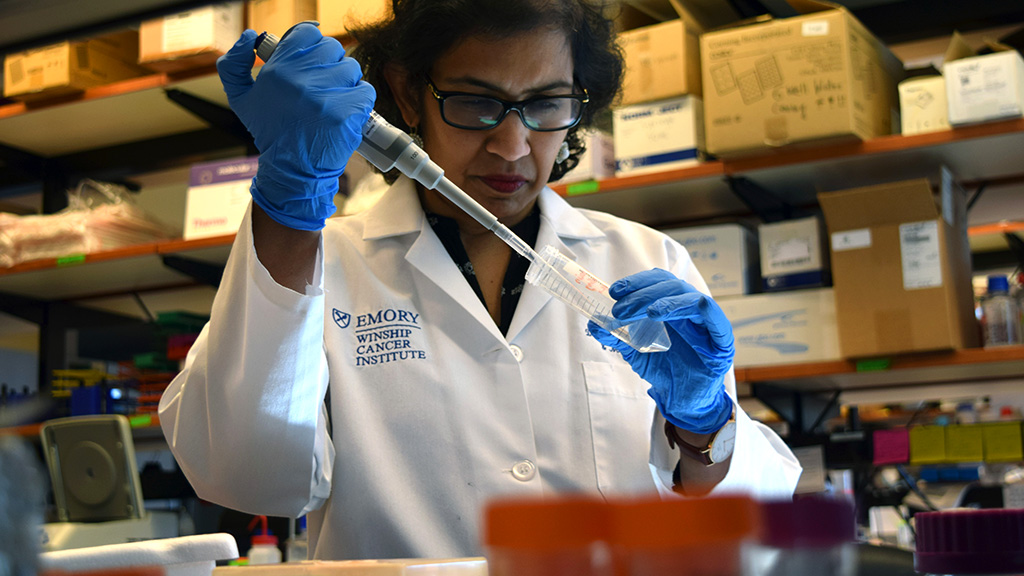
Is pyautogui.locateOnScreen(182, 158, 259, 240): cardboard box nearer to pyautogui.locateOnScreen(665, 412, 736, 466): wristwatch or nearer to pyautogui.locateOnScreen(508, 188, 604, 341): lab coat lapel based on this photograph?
pyautogui.locateOnScreen(508, 188, 604, 341): lab coat lapel

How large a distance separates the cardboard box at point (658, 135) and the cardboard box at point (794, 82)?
0.09m

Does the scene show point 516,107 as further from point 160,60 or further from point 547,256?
point 160,60

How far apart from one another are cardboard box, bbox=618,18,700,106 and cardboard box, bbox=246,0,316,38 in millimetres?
1036

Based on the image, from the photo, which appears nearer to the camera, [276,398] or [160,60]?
[276,398]

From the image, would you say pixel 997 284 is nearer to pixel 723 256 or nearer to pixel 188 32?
pixel 723 256

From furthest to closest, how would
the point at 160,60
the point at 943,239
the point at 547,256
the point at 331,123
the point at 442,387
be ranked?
the point at 160,60 → the point at 943,239 → the point at 442,387 → the point at 547,256 → the point at 331,123

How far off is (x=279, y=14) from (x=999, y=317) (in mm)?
2276

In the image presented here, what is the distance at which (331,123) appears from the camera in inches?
38.9

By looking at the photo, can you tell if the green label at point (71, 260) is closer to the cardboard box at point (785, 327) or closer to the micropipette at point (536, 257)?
the cardboard box at point (785, 327)

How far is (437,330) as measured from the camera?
4.37ft

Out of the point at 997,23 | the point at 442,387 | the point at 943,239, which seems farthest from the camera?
the point at 997,23

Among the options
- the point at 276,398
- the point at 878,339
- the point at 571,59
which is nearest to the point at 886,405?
the point at 878,339

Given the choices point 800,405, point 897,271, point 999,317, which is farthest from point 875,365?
point 800,405

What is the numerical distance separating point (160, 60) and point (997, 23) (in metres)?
2.62
